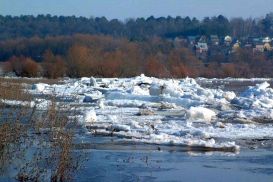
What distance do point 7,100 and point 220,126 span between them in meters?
6.30

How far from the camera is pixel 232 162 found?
12.1 meters

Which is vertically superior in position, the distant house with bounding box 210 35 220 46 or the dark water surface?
the distant house with bounding box 210 35 220 46

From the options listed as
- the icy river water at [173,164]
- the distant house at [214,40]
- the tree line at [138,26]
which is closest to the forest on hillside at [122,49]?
the tree line at [138,26]

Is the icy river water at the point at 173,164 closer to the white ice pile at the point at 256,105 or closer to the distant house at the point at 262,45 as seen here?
the white ice pile at the point at 256,105

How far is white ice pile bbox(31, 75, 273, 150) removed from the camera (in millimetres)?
15047

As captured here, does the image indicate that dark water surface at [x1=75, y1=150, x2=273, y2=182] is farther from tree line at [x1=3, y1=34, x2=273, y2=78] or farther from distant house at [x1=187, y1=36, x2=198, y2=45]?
distant house at [x1=187, y1=36, x2=198, y2=45]

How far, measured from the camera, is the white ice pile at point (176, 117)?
592 inches

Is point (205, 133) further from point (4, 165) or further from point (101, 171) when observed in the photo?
point (4, 165)

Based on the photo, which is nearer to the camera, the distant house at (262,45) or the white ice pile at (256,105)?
the white ice pile at (256,105)

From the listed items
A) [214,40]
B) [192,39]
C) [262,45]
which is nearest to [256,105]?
[262,45]

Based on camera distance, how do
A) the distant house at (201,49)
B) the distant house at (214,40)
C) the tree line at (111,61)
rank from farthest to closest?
the distant house at (214,40), the distant house at (201,49), the tree line at (111,61)

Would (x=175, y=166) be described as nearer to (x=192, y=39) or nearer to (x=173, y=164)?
(x=173, y=164)

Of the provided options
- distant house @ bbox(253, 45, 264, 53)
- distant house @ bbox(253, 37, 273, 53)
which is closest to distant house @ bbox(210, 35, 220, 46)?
distant house @ bbox(253, 37, 273, 53)

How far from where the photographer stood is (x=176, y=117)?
2033 cm
